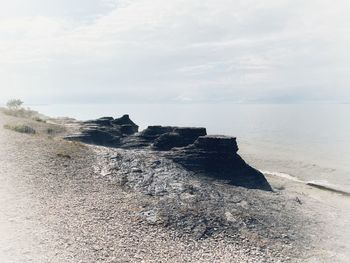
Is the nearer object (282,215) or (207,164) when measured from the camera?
(282,215)

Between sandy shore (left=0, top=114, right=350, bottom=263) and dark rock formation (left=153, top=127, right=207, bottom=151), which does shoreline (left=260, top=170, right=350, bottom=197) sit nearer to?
sandy shore (left=0, top=114, right=350, bottom=263)

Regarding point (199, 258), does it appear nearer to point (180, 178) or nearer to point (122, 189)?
point (122, 189)

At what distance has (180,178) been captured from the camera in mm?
45094

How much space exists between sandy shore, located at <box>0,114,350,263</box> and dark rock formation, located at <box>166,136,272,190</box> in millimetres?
6083

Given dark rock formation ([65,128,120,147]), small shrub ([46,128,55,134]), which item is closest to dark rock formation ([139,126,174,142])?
dark rock formation ([65,128,120,147])

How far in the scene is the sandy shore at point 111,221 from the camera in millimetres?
25859

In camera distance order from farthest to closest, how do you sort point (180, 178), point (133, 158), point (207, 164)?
point (207, 164), point (133, 158), point (180, 178)

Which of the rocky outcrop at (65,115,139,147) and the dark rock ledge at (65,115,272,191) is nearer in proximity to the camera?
the dark rock ledge at (65,115,272,191)

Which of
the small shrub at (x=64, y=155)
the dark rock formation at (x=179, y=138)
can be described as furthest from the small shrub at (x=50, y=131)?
the small shrub at (x=64, y=155)

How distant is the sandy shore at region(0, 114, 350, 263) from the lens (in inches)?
1018

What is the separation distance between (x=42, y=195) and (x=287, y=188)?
139 feet

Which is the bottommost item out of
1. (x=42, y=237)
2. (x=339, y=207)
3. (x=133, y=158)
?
(x=339, y=207)

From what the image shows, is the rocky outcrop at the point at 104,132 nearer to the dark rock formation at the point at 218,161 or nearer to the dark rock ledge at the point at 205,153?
the dark rock ledge at the point at 205,153

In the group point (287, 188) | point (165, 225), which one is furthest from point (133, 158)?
point (287, 188)
